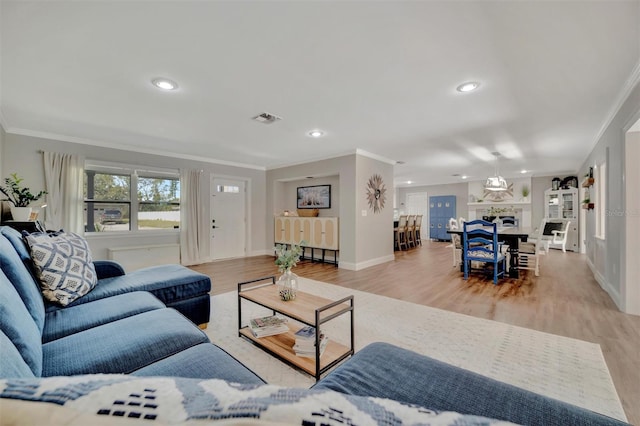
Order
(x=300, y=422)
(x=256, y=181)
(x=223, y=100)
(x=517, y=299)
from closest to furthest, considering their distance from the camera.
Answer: (x=300, y=422)
(x=223, y=100)
(x=517, y=299)
(x=256, y=181)

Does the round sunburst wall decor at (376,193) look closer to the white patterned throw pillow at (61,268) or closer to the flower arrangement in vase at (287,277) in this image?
the flower arrangement in vase at (287,277)

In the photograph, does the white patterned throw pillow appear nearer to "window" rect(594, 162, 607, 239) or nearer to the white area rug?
the white area rug

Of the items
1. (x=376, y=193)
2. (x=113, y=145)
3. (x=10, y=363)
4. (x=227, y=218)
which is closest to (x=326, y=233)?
(x=376, y=193)

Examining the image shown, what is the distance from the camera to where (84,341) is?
4.50 feet

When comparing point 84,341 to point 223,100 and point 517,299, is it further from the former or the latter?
point 517,299

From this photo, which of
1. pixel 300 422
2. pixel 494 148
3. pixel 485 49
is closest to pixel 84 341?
pixel 300 422

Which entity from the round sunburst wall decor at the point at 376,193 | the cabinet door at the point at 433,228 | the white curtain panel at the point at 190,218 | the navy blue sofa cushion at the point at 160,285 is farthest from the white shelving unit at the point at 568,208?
the white curtain panel at the point at 190,218

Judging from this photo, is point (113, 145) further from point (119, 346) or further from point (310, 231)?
point (119, 346)

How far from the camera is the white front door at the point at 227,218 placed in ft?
20.6

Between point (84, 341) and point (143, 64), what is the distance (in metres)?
2.12

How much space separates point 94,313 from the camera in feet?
5.68

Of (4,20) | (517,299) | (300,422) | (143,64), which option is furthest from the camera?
(517,299)

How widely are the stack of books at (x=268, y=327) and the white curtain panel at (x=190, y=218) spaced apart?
13.2 ft

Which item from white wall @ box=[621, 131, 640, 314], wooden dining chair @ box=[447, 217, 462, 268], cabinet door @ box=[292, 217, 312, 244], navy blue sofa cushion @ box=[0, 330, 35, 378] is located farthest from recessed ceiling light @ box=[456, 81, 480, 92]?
cabinet door @ box=[292, 217, 312, 244]
